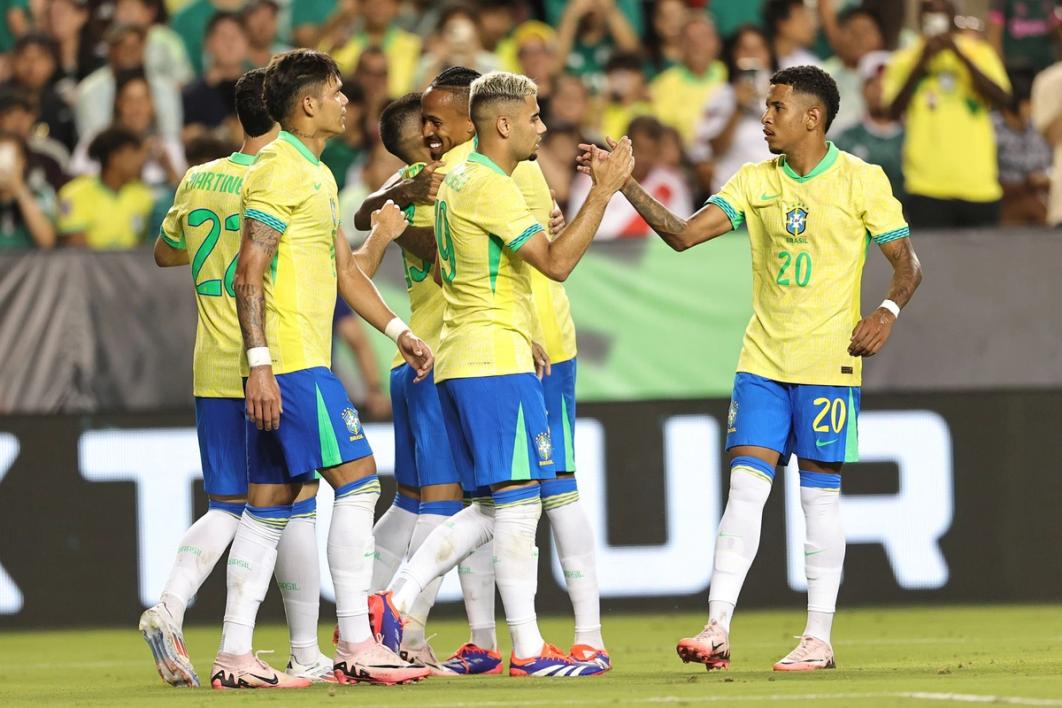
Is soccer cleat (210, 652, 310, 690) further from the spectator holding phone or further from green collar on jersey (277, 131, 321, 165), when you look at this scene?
the spectator holding phone

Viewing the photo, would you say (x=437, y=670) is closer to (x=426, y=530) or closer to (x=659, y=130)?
(x=426, y=530)

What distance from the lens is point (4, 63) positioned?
14.0 meters

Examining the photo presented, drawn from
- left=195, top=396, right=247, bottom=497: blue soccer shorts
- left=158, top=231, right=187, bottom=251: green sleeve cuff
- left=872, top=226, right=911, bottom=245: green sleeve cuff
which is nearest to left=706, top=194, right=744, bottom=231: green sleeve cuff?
left=872, top=226, right=911, bottom=245: green sleeve cuff

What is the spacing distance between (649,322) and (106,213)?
3.56 meters

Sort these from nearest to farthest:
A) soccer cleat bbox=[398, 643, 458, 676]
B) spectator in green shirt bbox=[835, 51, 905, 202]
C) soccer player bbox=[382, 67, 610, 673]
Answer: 1. soccer player bbox=[382, 67, 610, 673]
2. soccer cleat bbox=[398, 643, 458, 676]
3. spectator in green shirt bbox=[835, 51, 905, 202]

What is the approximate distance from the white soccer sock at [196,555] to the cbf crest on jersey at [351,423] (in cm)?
75

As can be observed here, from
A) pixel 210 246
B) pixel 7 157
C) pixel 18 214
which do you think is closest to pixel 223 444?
pixel 210 246

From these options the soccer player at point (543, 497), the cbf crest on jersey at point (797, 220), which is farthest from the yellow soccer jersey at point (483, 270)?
the cbf crest on jersey at point (797, 220)

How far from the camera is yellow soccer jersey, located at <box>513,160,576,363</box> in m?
Answer: 7.67

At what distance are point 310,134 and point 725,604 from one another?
7.53ft

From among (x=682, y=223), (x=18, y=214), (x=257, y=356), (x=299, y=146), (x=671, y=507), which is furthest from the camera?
(x=18, y=214)

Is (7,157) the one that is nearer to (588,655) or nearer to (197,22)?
(197,22)

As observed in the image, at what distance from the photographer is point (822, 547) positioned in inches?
291

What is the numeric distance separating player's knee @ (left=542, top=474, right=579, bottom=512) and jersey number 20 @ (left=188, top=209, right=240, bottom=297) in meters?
1.43
